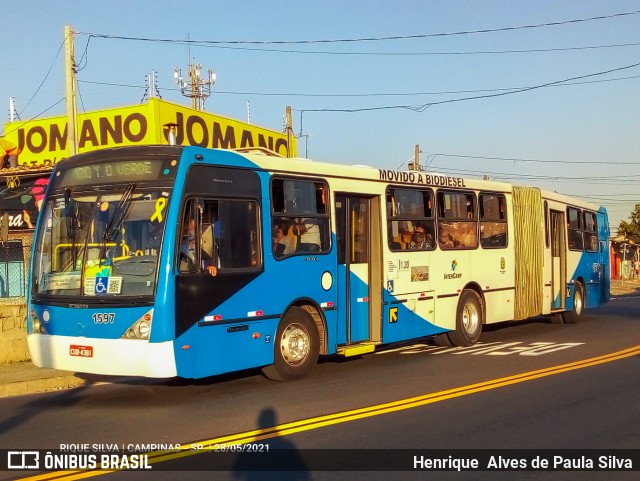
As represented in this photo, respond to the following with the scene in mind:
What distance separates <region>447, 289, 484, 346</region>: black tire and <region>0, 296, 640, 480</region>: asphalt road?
1.39 m

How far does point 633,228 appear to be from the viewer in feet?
198

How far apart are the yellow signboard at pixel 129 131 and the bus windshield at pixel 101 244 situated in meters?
11.2

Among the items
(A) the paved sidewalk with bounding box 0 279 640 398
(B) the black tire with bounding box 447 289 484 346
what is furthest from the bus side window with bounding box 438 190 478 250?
(A) the paved sidewalk with bounding box 0 279 640 398

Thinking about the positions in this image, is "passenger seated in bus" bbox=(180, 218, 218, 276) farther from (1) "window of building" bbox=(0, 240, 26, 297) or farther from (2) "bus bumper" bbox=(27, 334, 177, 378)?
(1) "window of building" bbox=(0, 240, 26, 297)

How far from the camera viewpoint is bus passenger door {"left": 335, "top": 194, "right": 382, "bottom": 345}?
11914mm

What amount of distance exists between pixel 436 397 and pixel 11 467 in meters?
4.87

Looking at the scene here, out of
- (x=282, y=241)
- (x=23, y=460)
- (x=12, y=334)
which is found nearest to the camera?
(x=23, y=460)

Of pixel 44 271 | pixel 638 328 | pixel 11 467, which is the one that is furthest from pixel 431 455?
pixel 638 328

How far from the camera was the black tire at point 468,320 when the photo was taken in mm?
14648

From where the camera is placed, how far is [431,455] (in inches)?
266

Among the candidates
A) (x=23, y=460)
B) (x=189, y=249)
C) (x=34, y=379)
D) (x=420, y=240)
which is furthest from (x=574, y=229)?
(x=23, y=460)

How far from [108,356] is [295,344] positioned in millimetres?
2791

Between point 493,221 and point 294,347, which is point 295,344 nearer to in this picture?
point 294,347

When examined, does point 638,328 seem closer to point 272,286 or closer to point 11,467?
point 272,286
